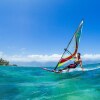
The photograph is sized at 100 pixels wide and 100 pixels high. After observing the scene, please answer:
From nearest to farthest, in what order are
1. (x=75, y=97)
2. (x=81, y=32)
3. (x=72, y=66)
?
1. (x=75, y=97)
2. (x=72, y=66)
3. (x=81, y=32)

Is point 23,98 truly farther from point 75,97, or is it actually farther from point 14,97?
point 75,97

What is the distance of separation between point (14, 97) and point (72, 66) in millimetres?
24033

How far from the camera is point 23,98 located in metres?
21.6

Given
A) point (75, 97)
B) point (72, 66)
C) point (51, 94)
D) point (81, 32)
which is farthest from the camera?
point (81, 32)

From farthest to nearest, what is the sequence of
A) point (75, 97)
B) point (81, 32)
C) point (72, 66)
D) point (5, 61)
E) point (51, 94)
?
point (5, 61) → point (81, 32) → point (72, 66) → point (51, 94) → point (75, 97)

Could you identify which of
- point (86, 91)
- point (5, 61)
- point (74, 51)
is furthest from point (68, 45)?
point (5, 61)

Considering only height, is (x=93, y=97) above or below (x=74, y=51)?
below

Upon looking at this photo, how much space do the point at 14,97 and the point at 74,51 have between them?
26174mm

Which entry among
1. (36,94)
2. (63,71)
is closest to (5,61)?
(63,71)

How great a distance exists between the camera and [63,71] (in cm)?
4588

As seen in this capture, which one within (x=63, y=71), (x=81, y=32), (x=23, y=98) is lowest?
(x=23, y=98)

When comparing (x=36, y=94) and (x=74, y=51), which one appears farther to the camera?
(x=74, y=51)

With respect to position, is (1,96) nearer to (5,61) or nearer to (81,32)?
(81,32)

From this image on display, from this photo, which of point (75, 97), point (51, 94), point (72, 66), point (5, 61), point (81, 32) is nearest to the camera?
point (75, 97)
